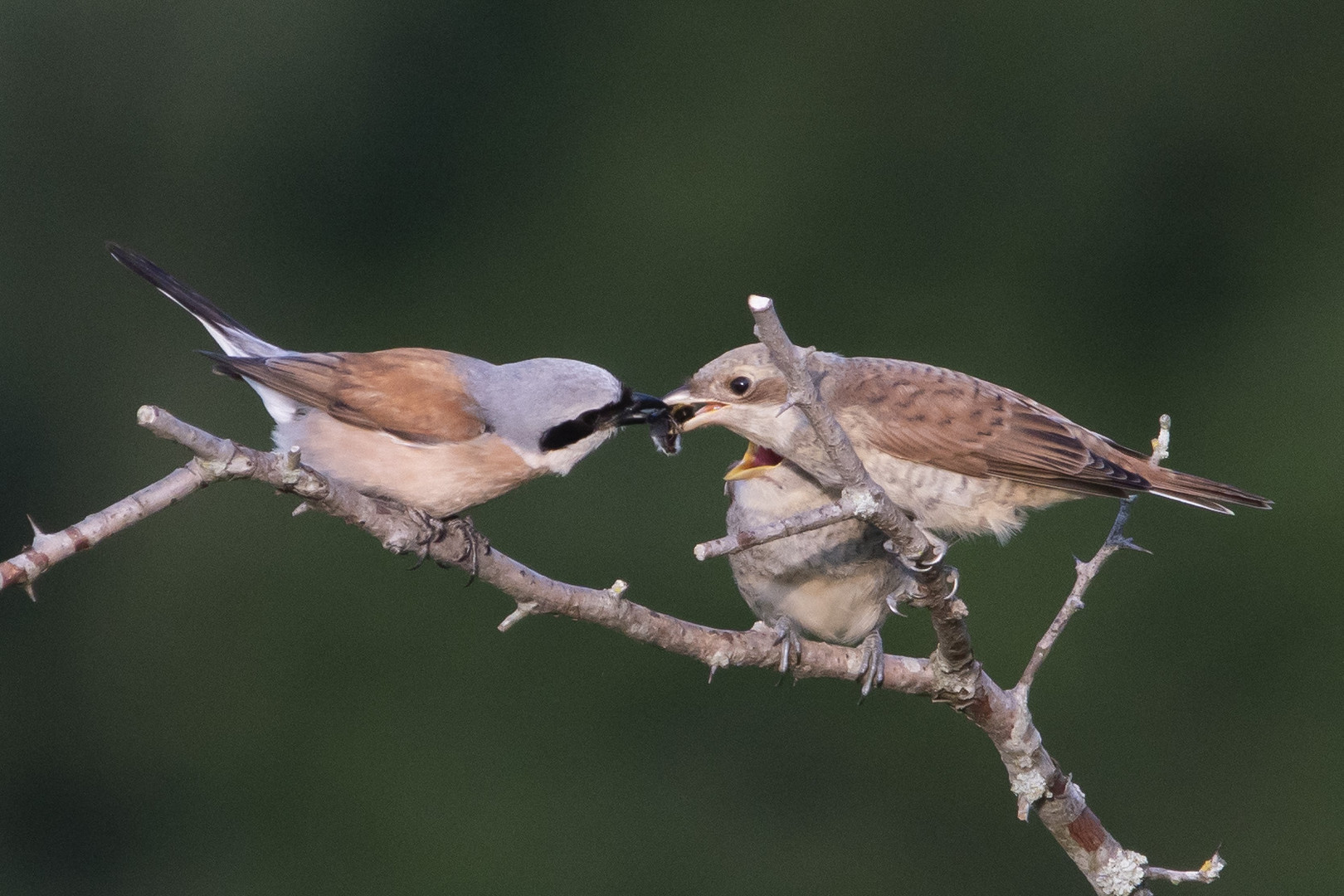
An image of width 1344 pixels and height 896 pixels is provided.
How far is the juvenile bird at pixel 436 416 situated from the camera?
280cm

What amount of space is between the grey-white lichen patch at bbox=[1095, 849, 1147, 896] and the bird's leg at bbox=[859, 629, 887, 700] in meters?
0.57

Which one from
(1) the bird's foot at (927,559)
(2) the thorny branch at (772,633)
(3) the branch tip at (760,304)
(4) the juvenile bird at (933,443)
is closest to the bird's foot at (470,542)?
(2) the thorny branch at (772,633)

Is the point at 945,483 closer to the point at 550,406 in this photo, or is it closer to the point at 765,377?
the point at 765,377

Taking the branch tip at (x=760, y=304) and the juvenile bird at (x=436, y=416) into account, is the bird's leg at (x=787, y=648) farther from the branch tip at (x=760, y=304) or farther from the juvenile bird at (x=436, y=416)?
the branch tip at (x=760, y=304)

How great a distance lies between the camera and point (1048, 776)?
2484 millimetres

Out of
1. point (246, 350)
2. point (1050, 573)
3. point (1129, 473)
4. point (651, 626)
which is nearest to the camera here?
point (651, 626)

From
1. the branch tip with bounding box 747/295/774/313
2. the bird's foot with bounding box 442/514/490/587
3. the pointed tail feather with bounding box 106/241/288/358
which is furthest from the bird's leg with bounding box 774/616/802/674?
the pointed tail feather with bounding box 106/241/288/358

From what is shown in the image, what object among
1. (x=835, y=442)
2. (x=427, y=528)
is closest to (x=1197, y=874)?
(x=835, y=442)

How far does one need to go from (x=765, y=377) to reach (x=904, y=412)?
1.13ft

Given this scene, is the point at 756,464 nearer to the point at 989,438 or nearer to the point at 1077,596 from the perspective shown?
the point at 989,438

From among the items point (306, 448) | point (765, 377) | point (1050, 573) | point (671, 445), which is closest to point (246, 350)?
point (306, 448)

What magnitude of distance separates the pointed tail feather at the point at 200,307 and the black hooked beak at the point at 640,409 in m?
0.92

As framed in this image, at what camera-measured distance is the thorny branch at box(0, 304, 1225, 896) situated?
5.50 feet

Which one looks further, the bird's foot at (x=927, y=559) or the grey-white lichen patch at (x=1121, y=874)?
the grey-white lichen patch at (x=1121, y=874)
